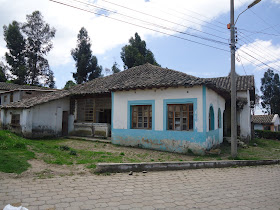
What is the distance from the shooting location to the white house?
31.8 feet

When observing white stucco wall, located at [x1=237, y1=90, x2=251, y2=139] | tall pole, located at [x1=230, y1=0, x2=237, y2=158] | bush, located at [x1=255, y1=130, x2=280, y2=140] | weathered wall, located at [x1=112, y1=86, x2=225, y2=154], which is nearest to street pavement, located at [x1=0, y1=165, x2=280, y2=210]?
tall pole, located at [x1=230, y1=0, x2=237, y2=158]

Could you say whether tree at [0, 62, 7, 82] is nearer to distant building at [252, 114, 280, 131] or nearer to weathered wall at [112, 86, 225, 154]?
weathered wall at [112, 86, 225, 154]

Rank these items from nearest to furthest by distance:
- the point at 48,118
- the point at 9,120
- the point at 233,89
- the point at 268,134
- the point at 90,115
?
the point at 233,89 → the point at 48,118 → the point at 9,120 → the point at 90,115 → the point at 268,134

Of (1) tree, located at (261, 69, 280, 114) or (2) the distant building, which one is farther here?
(1) tree, located at (261, 69, 280, 114)

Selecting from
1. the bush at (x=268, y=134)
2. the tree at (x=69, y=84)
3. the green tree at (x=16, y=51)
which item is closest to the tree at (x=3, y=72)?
the green tree at (x=16, y=51)

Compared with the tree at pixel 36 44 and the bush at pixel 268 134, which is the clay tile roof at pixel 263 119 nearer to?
the bush at pixel 268 134

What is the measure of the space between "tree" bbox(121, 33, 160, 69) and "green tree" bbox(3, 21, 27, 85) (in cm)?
1565

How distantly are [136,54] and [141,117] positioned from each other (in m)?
21.0

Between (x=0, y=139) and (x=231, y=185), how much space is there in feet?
29.8

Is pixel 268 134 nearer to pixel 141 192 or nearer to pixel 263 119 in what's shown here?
pixel 263 119

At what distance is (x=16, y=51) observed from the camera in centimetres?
3123

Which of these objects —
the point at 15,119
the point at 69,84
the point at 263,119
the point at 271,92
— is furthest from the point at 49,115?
the point at 271,92

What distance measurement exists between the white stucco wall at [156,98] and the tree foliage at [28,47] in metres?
25.8

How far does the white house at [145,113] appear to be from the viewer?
31.8 ft
